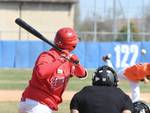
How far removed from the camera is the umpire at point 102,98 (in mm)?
5254

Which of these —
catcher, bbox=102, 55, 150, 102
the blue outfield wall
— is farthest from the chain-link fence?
catcher, bbox=102, 55, 150, 102

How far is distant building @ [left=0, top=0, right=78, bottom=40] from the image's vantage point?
156ft

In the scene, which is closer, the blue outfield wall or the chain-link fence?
the blue outfield wall

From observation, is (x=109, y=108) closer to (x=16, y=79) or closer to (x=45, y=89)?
(x=45, y=89)

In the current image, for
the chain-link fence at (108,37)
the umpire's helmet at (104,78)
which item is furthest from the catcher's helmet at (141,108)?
the chain-link fence at (108,37)

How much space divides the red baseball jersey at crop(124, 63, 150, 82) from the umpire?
5.61m

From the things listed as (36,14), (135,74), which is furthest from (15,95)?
(36,14)

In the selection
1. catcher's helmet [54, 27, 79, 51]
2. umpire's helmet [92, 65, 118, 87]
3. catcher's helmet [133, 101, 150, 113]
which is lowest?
catcher's helmet [133, 101, 150, 113]

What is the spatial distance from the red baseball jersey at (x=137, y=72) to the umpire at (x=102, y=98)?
561 cm

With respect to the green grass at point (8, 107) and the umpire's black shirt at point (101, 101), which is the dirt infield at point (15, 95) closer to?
the green grass at point (8, 107)

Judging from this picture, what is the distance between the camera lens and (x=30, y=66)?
3231cm

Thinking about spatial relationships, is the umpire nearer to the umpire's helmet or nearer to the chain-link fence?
the umpire's helmet

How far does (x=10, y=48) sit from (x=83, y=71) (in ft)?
83.7

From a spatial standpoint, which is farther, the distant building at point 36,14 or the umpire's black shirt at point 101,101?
the distant building at point 36,14
